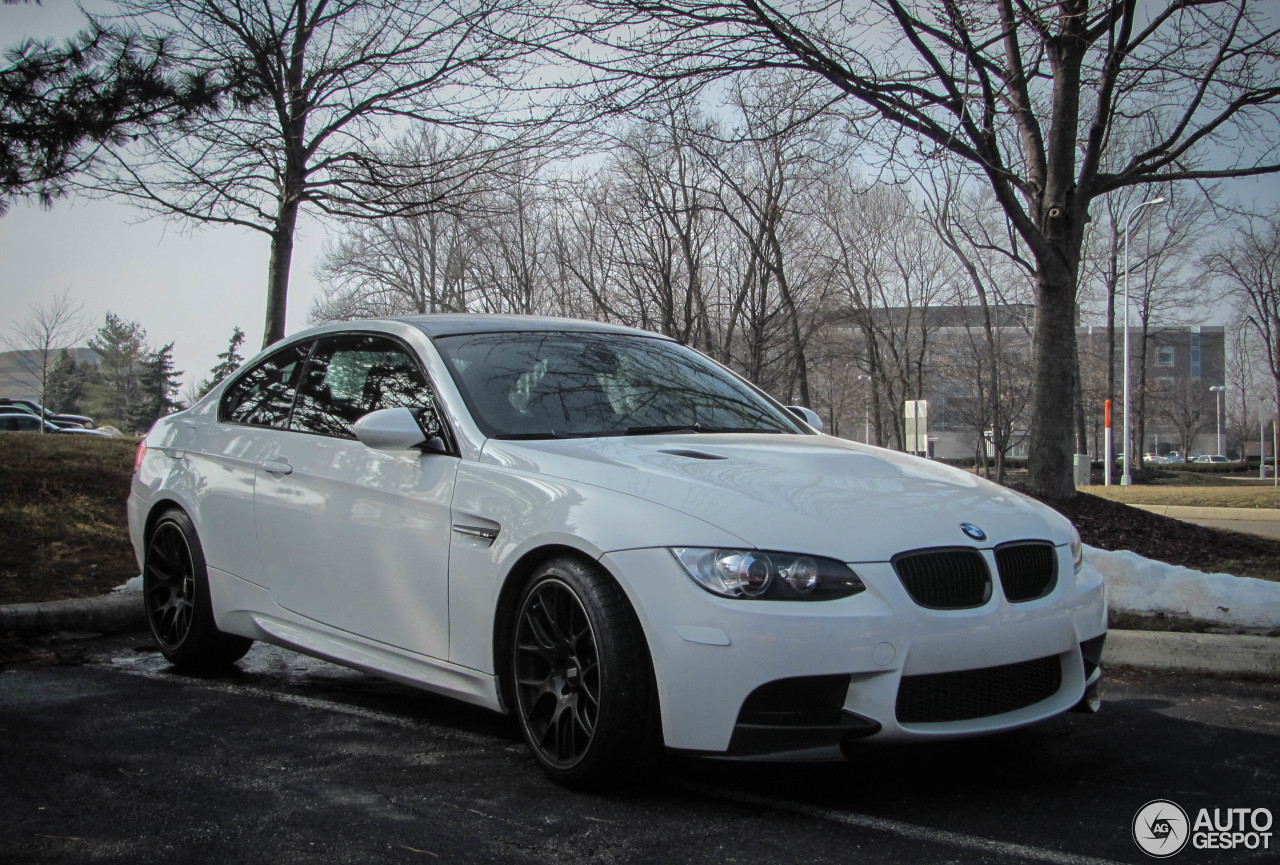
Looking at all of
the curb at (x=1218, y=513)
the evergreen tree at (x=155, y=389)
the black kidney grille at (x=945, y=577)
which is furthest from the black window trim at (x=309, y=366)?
the evergreen tree at (x=155, y=389)

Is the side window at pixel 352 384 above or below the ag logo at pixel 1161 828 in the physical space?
above

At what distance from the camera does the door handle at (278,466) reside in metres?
4.62

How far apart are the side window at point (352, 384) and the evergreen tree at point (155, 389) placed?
67431 millimetres

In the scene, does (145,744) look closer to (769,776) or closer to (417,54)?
(769,776)

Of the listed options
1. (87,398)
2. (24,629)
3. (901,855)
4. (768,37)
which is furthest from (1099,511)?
(87,398)

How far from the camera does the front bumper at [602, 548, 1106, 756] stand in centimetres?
296

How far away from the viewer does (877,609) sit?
118 inches

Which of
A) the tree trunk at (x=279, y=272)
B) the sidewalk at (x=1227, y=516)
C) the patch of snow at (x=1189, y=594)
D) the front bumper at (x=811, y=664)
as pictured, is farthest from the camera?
the sidewalk at (x=1227, y=516)

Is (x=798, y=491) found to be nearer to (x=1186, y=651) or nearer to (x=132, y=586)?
(x=1186, y=651)

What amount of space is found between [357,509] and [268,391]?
51.7 inches

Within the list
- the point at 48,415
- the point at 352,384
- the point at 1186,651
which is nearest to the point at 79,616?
the point at 352,384

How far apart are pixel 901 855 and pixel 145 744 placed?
2696mm

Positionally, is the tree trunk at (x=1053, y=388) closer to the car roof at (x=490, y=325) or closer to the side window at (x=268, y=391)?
the car roof at (x=490, y=325)

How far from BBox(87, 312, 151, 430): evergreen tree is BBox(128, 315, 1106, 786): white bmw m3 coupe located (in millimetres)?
74475
